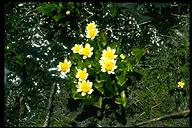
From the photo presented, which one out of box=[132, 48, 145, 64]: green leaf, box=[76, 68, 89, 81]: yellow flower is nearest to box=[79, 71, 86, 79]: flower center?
box=[76, 68, 89, 81]: yellow flower

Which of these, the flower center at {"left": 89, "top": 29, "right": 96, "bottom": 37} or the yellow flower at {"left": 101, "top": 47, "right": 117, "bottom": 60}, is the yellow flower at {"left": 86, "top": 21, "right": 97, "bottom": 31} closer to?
the flower center at {"left": 89, "top": 29, "right": 96, "bottom": 37}

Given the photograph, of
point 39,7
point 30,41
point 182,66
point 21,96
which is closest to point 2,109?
point 21,96

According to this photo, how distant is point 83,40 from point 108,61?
0.48 metres

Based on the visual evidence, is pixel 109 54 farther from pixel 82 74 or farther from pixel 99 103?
pixel 99 103

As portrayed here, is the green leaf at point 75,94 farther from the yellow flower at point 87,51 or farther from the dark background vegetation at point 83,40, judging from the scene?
the yellow flower at point 87,51

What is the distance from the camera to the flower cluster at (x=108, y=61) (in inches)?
119

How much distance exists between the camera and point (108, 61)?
9.95 feet

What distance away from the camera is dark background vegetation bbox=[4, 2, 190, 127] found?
10.7 feet

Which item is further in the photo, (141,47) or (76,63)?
(141,47)

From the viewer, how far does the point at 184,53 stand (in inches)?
133

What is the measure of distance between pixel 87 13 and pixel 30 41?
55cm

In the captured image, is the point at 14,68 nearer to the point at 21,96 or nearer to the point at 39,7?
the point at 21,96

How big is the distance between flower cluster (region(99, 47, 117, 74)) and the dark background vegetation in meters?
0.35

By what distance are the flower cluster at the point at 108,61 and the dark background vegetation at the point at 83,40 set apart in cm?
35
